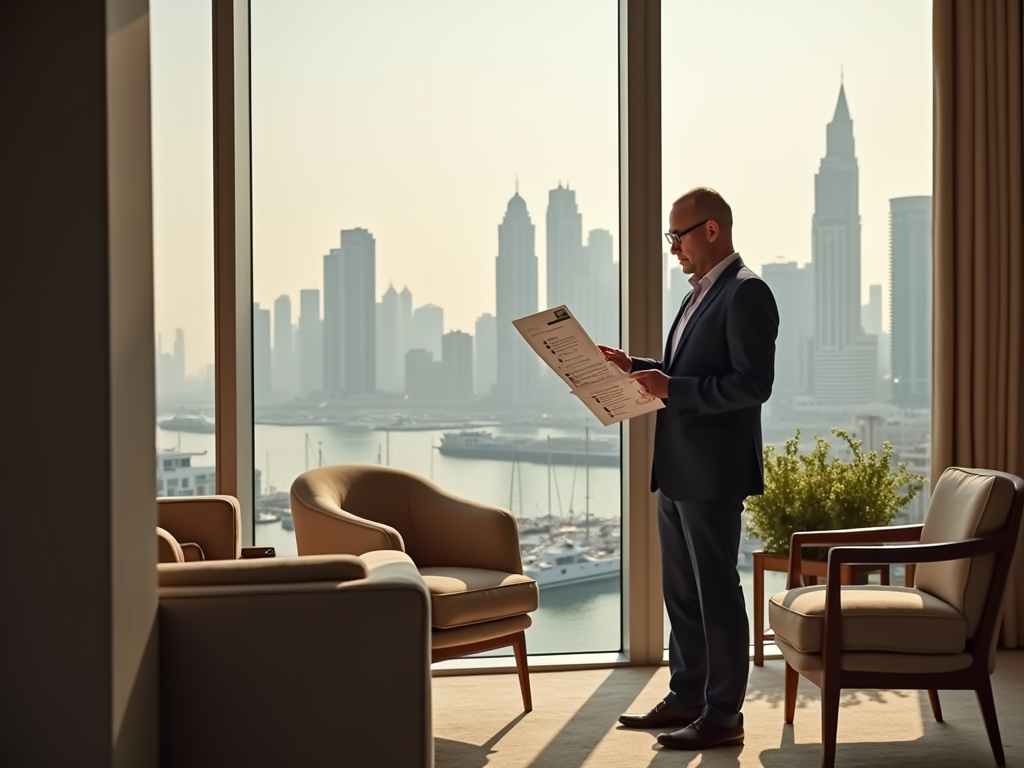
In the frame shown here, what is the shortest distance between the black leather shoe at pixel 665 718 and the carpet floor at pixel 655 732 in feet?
0.11

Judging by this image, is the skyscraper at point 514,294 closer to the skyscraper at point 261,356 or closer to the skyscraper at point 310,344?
the skyscraper at point 310,344

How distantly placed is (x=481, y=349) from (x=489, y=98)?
3.42 feet

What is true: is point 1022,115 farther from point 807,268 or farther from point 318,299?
point 318,299

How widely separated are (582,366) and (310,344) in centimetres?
156

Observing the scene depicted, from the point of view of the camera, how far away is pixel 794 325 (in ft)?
15.1

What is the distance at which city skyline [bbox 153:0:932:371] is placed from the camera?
4.25m

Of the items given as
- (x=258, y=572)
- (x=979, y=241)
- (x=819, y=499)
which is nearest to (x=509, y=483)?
(x=819, y=499)

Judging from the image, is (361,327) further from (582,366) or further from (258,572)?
(258,572)

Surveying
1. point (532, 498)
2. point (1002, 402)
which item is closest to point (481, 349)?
point (532, 498)

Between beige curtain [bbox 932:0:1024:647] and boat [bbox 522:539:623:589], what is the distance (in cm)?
143

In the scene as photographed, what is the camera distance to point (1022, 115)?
4.45 metres

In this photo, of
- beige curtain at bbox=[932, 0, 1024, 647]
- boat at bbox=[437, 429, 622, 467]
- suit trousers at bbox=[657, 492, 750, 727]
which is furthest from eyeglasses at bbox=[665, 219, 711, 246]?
beige curtain at bbox=[932, 0, 1024, 647]

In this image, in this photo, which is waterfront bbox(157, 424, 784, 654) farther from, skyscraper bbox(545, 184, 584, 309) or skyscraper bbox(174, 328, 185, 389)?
skyscraper bbox(545, 184, 584, 309)

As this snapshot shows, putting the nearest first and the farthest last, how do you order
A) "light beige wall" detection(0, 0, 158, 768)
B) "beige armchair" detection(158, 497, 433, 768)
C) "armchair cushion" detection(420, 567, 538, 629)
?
1. "light beige wall" detection(0, 0, 158, 768)
2. "beige armchair" detection(158, 497, 433, 768)
3. "armchair cushion" detection(420, 567, 538, 629)
